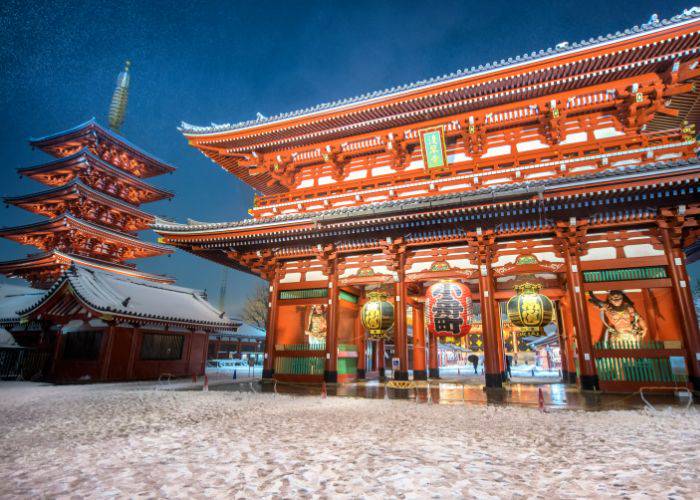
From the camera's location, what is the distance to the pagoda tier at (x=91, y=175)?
30141mm

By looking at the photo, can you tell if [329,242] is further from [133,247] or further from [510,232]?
[133,247]

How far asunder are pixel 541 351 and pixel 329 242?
36.2 meters

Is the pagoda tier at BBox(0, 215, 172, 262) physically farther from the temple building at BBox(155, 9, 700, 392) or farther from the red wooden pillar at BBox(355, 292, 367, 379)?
the red wooden pillar at BBox(355, 292, 367, 379)

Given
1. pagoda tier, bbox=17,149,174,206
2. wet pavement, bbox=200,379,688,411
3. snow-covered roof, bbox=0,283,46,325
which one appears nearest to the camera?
wet pavement, bbox=200,379,688,411

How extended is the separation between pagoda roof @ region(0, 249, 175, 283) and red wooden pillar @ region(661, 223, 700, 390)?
34.0m

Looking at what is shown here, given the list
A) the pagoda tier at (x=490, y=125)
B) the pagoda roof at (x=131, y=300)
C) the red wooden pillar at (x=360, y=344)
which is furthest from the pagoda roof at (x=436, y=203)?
the red wooden pillar at (x=360, y=344)

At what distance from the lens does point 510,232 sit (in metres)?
13.0

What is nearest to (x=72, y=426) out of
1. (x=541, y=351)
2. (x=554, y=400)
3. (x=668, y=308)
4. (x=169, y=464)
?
(x=169, y=464)

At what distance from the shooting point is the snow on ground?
387cm

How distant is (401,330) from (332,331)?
115 inches

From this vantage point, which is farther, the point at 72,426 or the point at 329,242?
the point at 329,242

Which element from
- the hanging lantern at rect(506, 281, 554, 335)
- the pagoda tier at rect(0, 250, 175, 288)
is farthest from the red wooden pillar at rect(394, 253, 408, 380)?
the pagoda tier at rect(0, 250, 175, 288)

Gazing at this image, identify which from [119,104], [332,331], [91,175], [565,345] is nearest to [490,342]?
[332,331]

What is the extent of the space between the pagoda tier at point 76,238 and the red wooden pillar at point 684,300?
36.2 meters
